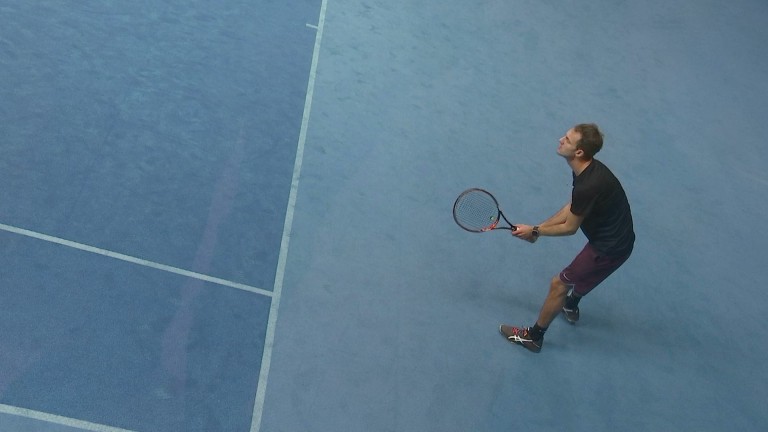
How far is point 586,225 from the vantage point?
449cm

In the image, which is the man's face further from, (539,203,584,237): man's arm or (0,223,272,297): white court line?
(0,223,272,297): white court line

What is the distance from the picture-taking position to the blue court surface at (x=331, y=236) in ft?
12.8

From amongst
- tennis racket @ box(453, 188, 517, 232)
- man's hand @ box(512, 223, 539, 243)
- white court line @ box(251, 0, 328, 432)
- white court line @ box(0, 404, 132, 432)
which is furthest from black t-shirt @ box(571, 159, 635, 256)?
white court line @ box(0, 404, 132, 432)

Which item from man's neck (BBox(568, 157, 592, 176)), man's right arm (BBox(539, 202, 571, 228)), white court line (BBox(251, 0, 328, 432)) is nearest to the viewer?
white court line (BBox(251, 0, 328, 432))

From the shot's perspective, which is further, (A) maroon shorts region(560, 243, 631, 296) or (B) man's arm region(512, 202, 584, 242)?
(A) maroon shorts region(560, 243, 631, 296)

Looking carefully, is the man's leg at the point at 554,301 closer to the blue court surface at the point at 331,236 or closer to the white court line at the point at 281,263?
the blue court surface at the point at 331,236

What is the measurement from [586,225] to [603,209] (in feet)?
0.65

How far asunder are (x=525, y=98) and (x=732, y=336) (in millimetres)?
2817

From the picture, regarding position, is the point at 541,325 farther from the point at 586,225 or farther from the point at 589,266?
the point at 586,225

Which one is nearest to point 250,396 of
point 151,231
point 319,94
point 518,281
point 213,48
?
point 151,231

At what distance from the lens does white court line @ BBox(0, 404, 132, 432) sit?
3418 millimetres

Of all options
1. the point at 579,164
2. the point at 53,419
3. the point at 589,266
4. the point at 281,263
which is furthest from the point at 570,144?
the point at 53,419

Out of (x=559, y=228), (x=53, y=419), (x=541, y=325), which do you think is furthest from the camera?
(x=541, y=325)

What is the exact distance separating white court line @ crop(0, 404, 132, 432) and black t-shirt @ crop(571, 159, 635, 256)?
2.71 m
